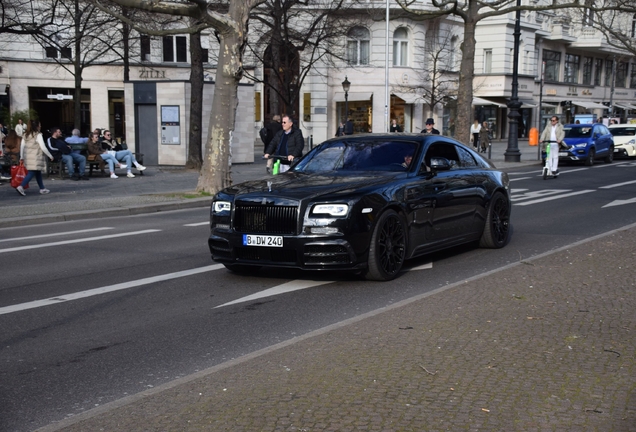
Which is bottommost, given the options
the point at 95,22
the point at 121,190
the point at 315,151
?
the point at 121,190

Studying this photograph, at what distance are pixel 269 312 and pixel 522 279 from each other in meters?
2.64

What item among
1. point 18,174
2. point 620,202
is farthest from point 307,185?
point 18,174

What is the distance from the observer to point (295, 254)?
8.43 metres

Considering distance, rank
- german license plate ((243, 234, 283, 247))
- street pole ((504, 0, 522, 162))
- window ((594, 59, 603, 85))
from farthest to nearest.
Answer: window ((594, 59, 603, 85)), street pole ((504, 0, 522, 162)), german license plate ((243, 234, 283, 247))

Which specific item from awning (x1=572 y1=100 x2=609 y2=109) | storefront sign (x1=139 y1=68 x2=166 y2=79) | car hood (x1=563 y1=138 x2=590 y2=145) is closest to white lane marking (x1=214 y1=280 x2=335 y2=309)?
car hood (x1=563 y1=138 x2=590 y2=145)

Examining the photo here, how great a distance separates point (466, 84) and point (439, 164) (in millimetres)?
22430

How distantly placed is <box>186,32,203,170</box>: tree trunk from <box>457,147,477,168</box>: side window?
56.4 feet

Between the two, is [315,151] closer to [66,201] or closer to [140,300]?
[140,300]

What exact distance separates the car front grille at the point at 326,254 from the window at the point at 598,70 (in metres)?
70.5

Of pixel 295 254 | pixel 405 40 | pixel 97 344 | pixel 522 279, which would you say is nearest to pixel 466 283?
pixel 522 279

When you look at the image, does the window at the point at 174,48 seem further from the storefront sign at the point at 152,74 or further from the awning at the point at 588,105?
the awning at the point at 588,105

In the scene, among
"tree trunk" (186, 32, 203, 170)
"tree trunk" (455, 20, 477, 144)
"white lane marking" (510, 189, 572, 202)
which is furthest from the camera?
"tree trunk" (455, 20, 477, 144)

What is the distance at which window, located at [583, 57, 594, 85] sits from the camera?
7144 centimetres

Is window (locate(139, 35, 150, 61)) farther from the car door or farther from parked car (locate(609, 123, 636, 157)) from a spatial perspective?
the car door
